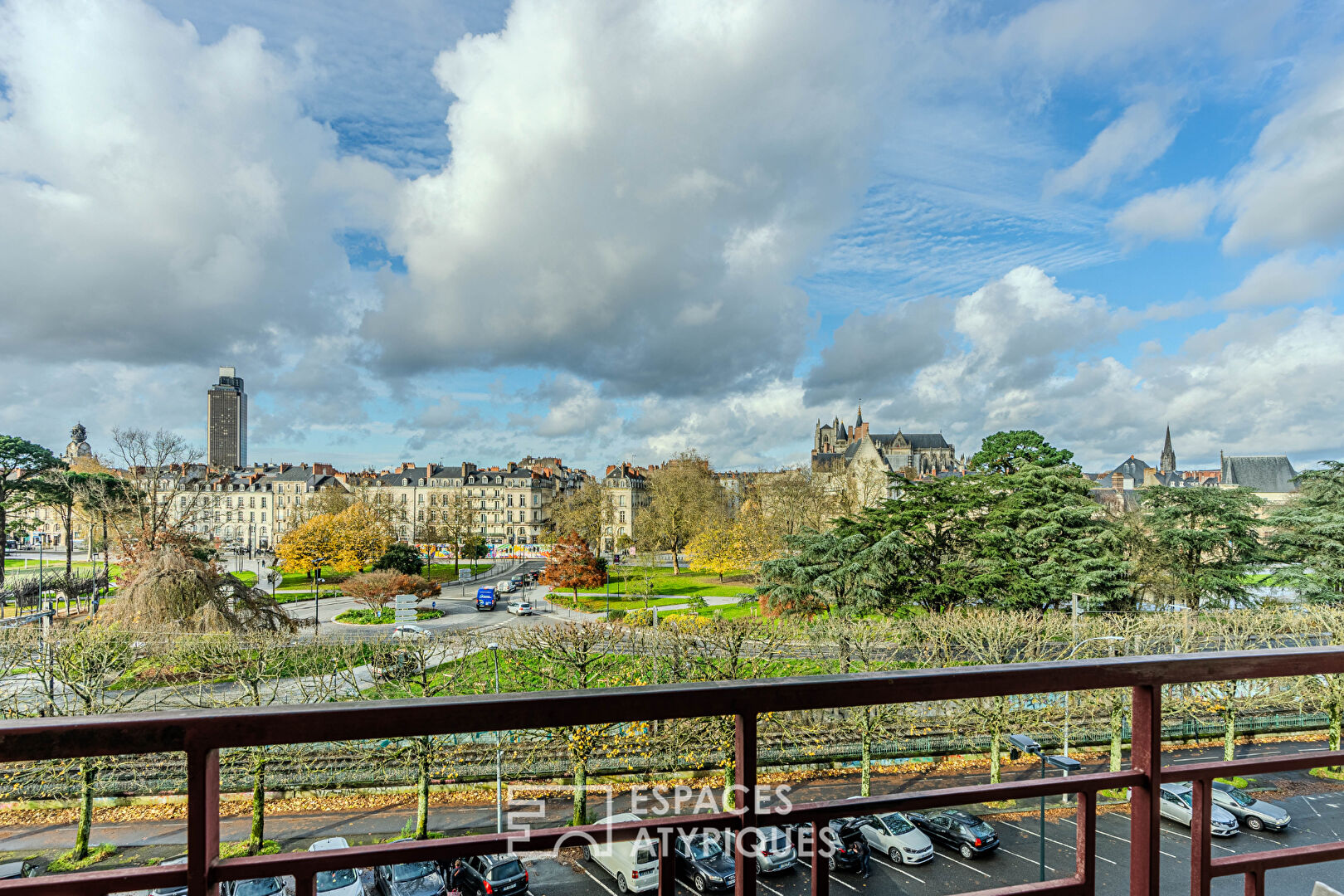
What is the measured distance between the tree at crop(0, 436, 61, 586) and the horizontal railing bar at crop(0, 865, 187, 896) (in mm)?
41917

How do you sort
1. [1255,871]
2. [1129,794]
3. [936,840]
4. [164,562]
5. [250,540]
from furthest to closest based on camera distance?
[250,540] < [164,562] < [936,840] < [1255,871] < [1129,794]

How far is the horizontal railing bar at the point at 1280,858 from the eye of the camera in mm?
1764

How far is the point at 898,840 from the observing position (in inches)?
330

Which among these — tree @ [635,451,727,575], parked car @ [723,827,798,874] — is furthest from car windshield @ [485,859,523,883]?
tree @ [635,451,727,575]

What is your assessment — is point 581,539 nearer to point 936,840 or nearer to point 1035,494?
point 1035,494

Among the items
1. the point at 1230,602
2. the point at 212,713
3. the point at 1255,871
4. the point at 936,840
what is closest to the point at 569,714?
the point at 212,713

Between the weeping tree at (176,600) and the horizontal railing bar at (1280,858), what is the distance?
21304mm

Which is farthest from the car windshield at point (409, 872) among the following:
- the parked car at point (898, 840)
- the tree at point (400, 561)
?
the tree at point (400, 561)

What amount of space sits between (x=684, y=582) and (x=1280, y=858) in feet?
127

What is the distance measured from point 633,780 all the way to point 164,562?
50.8 feet

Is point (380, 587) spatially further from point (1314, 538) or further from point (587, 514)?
point (1314, 538)

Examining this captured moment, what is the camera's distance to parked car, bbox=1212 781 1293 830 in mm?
4633

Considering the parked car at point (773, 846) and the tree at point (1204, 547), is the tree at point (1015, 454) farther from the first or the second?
the parked car at point (773, 846)

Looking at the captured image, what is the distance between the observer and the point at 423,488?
6969cm
